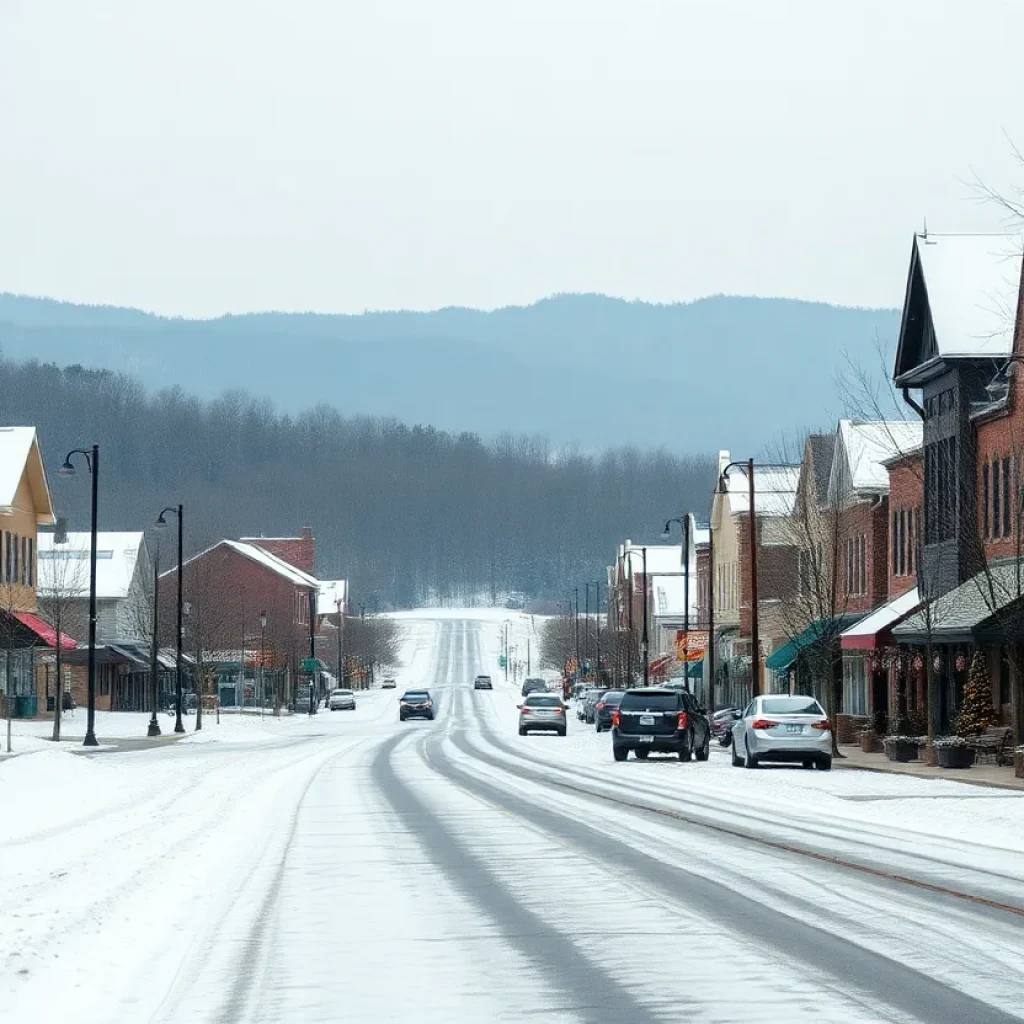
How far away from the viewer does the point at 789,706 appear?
4141cm

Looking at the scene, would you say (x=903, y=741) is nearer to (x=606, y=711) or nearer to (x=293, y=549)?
(x=606, y=711)

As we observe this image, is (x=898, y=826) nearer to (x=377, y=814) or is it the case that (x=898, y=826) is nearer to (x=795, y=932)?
(x=377, y=814)

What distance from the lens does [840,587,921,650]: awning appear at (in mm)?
49094

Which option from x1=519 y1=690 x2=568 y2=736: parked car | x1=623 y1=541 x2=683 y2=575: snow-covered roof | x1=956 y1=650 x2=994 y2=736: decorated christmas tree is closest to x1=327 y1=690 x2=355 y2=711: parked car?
x1=623 y1=541 x2=683 y2=575: snow-covered roof

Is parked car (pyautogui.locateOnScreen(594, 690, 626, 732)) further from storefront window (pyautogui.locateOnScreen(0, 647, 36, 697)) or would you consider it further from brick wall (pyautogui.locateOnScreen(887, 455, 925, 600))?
storefront window (pyautogui.locateOnScreen(0, 647, 36, 697))

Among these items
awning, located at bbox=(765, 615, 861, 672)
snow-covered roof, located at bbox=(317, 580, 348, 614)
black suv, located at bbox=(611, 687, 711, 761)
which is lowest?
black suv, located at bbox=(611, 687, 711, 761)

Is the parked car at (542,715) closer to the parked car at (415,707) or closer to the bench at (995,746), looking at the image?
the parked car at (415,707)

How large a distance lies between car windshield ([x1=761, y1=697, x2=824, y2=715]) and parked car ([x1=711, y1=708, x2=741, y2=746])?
17489 millimetres

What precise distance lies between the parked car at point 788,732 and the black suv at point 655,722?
4286mm

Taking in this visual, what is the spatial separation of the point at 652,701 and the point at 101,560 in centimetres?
5454

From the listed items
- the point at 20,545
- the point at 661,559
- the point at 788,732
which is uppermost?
the point at 661,559

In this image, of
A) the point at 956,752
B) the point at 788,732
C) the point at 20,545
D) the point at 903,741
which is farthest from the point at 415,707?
the point at 956,752

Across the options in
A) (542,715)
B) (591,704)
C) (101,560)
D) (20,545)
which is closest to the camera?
(20,545)

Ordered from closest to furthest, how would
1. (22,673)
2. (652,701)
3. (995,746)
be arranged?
(995,746)
(652,701)
(22,673)
